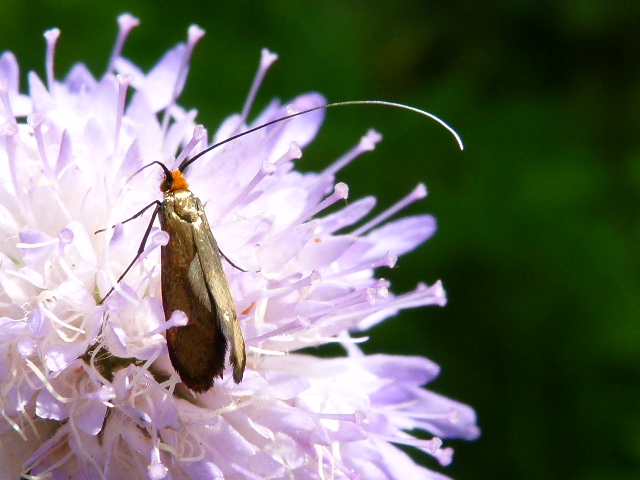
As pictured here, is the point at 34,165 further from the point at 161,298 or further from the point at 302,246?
the point at 302,246

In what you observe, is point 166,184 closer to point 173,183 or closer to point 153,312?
point 173,183

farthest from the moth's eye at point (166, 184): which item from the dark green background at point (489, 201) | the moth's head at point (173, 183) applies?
the dark green background at point (489, 201)

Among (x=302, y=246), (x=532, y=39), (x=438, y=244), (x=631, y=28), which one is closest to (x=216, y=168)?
(x=302, y=246)

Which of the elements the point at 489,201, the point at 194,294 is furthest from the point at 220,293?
the point at 489,201

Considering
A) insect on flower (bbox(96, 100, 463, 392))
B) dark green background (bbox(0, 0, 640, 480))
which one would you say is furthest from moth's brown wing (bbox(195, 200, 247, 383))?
dark green background (bbox(0, 0, 640, 480))

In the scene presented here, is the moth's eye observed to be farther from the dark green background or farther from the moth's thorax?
the dark green background
